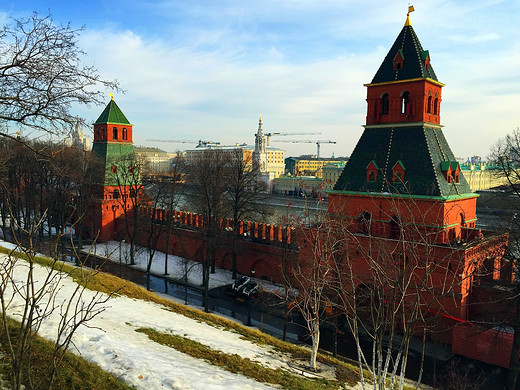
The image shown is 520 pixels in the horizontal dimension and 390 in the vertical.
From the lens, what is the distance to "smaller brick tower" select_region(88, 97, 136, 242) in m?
32.4

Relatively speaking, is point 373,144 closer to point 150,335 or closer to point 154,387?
point 150,335

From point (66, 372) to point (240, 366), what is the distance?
387cm

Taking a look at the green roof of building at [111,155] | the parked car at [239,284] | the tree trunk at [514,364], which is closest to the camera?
the tree trunk at [514,364]

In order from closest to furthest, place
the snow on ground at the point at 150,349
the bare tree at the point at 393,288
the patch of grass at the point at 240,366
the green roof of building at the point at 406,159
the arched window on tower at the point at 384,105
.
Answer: the bare tree at the point at 393,288 → the snow on ground at the point at 150,349 → the patch of grass at the point at 240,366 → the green roof of building at the point at 406,159 → the arched window on tower at the point at 384,105

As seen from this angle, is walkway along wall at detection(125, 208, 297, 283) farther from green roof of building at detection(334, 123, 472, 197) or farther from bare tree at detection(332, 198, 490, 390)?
bare tree at detection(332, 198, 490, 390)

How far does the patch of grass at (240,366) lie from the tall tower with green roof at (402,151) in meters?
9.46

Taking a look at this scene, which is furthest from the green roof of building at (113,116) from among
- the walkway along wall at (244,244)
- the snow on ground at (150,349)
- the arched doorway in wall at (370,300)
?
the arched doorway in wall at (370,300)

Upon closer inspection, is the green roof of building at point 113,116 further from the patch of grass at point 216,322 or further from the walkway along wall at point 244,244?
the patch of grass at point 216,322

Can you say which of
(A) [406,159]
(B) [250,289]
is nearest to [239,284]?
(B) [250,289]

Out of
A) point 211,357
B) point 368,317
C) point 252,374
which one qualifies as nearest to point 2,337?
point 211,357

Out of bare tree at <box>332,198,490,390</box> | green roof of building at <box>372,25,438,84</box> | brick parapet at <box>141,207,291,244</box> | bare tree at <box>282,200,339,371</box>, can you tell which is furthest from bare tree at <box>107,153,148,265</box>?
green roof of building at <box>372,25,438,84</box>

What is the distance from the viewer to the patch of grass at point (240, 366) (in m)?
8.38

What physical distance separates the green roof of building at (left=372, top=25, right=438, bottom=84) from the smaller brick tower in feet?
68.1

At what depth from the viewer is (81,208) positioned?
26906mm
